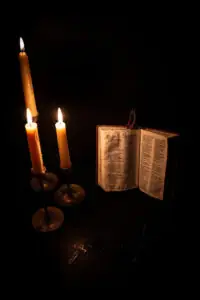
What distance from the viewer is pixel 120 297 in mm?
779

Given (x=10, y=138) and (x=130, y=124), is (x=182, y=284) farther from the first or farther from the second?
(x=10, y=138)

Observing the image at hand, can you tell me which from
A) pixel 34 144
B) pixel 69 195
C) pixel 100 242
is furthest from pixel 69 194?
pixel 34 144

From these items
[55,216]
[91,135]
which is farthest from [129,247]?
[91,135]

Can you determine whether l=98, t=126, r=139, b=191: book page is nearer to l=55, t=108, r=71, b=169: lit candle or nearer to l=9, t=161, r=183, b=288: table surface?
l=9, t=161, r=183, b=288: table surface

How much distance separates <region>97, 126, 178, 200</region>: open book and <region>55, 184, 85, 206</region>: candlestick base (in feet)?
0.41

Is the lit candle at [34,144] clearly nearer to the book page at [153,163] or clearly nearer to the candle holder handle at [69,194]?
the candle holder handle at [69,194]

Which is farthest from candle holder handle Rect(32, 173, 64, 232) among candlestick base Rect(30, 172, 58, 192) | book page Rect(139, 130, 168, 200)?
book page Rect(139, 130, 168, 200)

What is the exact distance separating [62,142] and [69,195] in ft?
1.10

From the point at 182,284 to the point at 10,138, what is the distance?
103 cm

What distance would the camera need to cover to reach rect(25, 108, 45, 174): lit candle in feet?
2.69

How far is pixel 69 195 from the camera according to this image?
3.80ft

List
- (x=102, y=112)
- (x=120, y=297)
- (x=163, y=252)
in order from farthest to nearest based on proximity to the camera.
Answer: (x=102, y=112) → (x=163, y=252) → (x=120, y=297)

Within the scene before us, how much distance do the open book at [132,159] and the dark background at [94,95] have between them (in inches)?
2.9

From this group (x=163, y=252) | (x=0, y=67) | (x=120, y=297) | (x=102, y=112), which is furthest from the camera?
(x=102, y=112)
